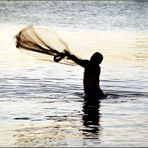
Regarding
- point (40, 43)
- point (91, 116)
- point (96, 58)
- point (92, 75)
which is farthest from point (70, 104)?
point (40, 43)

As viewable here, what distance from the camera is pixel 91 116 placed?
18.1m

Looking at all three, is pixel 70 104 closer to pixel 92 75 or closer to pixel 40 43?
pixel 92 75

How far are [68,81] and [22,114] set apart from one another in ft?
22.5

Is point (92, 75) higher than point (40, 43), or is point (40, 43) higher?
point (40, 43)

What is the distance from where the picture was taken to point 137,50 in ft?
121

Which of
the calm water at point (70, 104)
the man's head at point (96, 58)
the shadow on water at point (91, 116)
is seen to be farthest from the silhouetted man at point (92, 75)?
the calm water at point (70, 104)

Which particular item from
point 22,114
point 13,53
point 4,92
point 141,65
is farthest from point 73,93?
point 13,53

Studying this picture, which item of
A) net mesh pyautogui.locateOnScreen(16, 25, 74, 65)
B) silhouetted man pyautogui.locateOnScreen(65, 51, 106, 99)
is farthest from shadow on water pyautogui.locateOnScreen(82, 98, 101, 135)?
net mesh pyautogui.locateOnScreen(16, 25, 74, 65)

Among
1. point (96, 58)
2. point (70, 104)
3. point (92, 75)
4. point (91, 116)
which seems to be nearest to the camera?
point (91, 116)

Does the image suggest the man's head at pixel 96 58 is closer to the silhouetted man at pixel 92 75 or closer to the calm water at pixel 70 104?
the silhouetted man at pixel 92 75

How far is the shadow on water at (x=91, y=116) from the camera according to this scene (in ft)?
53.5

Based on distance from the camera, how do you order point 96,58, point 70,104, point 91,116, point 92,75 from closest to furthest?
1. point 91,116
2. point 70,104
3. point 96,58
4. point 92,75

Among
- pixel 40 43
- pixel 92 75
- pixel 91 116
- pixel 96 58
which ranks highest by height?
pixel 40 43

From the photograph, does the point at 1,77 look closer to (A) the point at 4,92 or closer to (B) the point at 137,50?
(A) the point at 4,92
